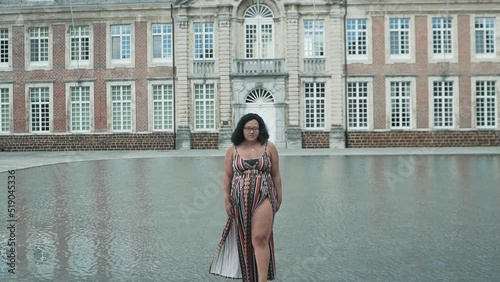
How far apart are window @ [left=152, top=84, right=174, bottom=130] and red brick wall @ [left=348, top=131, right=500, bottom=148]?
1050 centimetres

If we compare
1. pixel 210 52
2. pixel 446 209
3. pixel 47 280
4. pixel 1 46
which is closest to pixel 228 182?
pixel 47 280

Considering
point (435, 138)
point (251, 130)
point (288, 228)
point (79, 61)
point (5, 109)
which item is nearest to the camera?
point (251, 130)

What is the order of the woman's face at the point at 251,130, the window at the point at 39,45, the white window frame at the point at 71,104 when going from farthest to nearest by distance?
the window at the point at 39,45 < the white window frame at the point at 71,104 < the woman's face at the point at 251,130

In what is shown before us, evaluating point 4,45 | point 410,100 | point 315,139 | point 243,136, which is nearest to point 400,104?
point 410,100

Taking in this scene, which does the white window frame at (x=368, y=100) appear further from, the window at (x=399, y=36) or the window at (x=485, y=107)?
the window at (x=485, y=107)

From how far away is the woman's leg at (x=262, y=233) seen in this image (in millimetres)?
5090

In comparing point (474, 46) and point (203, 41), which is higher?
point (203, 41)

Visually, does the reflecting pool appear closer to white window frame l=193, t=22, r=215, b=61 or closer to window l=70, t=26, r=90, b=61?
white window frame l=193, t=22, r=215, b=61

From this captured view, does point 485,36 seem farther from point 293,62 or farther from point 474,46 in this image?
point 293,62

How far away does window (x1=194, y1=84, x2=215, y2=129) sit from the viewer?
33312 millimetres

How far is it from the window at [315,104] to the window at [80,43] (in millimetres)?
12705

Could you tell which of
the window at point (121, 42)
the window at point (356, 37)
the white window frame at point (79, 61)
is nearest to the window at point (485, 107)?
the window at point (356, 37)

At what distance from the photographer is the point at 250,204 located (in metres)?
5.09

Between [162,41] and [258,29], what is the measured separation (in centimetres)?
546
